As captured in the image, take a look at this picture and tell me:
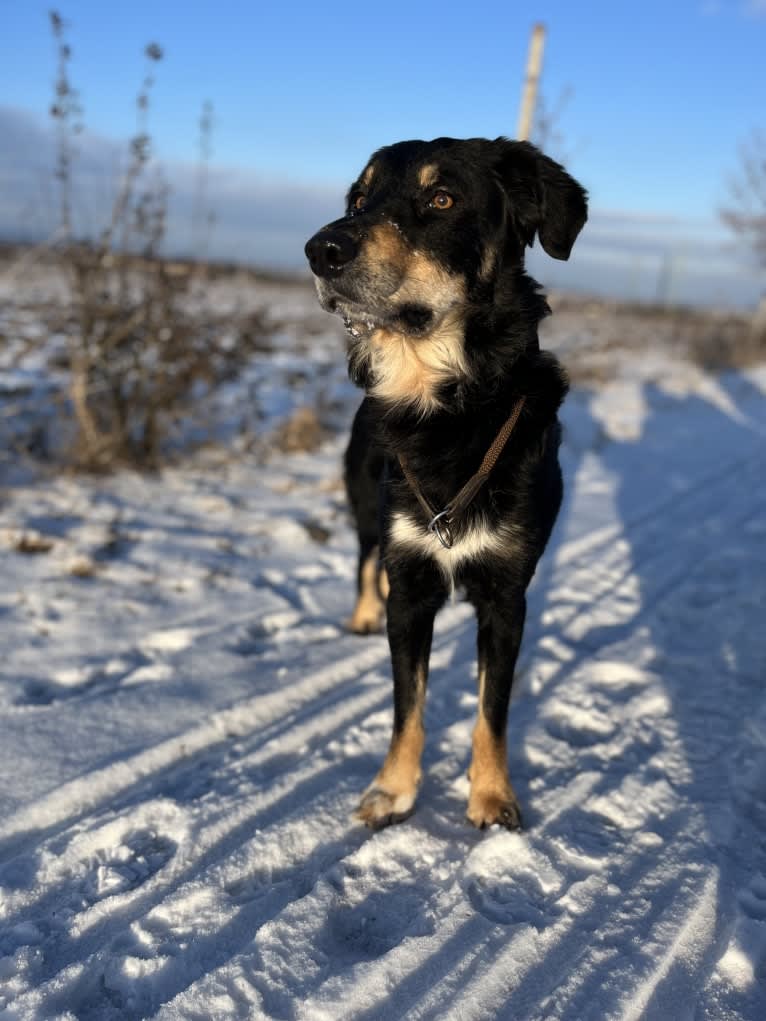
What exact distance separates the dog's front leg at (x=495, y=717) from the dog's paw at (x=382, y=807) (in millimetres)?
219

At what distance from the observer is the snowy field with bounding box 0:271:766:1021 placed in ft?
6.19

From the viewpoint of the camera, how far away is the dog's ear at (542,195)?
2.63 m

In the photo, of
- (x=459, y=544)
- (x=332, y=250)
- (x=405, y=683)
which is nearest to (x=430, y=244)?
(x=332, y=250)

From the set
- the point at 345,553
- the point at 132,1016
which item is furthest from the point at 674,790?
the point at 345,553

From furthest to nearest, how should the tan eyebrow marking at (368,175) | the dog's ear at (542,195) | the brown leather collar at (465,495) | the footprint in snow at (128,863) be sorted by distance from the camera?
the tan eyebrow marking at (368,175), the dog's ear at (542,195), the brown leather collar at (465,495), the footprint in snow at (128,863)

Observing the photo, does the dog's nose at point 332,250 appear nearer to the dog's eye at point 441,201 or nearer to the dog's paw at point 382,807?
the dog's eye at point 441,201

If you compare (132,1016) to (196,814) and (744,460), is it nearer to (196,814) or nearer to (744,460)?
(196,814)

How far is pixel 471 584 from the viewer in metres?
2.55

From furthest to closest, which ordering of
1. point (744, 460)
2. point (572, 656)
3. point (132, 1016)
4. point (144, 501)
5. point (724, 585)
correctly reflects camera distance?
point (744, 460), point (144, 501), point (724, 585), point (572, 656), point (132, 1016)

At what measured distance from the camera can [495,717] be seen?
253cm

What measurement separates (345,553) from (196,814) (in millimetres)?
2809

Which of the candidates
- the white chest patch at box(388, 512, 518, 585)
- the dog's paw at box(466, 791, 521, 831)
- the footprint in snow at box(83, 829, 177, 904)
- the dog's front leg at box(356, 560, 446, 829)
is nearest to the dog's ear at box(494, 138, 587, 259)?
the white chest patch at box(388, 512, 518, 585)

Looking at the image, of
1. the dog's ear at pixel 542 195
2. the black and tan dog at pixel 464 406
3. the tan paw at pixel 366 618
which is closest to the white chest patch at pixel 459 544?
the black and tan dog at pixel 464 406

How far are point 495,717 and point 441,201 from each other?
5.72ft
